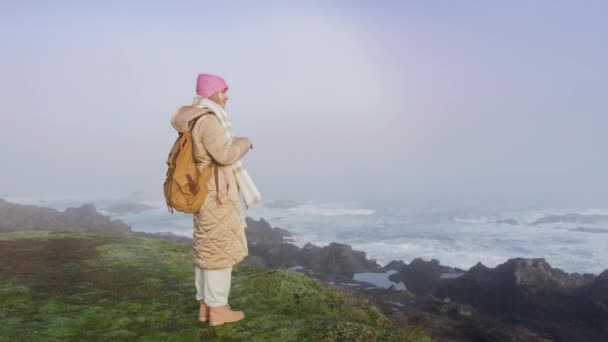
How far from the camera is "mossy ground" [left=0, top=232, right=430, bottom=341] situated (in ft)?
22.6

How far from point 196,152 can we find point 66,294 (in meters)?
6.79

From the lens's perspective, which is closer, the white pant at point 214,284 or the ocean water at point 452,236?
the white pant at point 214,284

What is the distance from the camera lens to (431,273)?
1708 inches

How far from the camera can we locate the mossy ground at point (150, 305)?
6898 mm

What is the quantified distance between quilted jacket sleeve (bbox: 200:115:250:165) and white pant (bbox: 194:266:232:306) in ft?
6.03

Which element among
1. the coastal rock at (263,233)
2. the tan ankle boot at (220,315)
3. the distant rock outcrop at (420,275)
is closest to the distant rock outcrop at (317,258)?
the distant rock outcrop at (420,275)

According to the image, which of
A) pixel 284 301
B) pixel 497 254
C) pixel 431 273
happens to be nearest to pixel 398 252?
pixel 497 254

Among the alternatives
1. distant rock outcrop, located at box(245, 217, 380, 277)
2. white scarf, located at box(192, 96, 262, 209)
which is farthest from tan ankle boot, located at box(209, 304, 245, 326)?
distant rock outcrop, located at box(245, 217, 380, 277)

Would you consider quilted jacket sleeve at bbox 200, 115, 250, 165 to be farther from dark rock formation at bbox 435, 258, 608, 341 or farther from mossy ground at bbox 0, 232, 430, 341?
dark rock formation at bbox 435, 258, 608, 341

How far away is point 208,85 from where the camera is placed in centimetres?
642

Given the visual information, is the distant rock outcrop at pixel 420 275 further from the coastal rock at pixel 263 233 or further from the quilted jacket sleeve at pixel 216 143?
the quilted jacket sleeve at pixel 216 143

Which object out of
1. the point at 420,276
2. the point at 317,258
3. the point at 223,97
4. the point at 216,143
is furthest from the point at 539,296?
the point at 216,143

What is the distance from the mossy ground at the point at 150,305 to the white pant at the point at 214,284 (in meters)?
0.59

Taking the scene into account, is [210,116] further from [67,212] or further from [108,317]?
[67,212]
